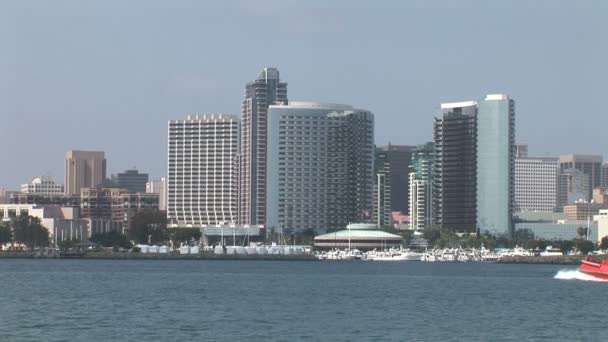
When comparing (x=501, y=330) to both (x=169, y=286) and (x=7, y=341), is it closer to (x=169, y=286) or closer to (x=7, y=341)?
(x=7, y=341)

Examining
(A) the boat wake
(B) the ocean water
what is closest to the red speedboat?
(A) the boat wake

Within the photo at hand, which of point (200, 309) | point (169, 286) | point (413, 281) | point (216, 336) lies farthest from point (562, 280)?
point (216, 336)

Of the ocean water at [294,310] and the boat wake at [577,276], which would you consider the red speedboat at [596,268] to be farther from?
the ocean water at [294,310]

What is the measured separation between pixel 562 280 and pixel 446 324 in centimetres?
7905

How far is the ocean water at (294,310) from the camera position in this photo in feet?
271

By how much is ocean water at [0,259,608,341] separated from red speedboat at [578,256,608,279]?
4.90 ft

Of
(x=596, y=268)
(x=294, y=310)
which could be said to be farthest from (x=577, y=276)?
(x=294, y=310)

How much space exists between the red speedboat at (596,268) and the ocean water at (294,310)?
1.49 meters

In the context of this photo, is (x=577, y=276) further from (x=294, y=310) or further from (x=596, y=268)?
(x=294, y=310)

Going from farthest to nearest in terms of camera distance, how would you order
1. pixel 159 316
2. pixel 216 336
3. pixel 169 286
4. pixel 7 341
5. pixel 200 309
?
pixel 169 286 < pixel 200 309 < pixel 159 316 < pixel 216 336 < pixel 7 341

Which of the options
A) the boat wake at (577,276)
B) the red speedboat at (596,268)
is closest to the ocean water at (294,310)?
the red speedboat at (596,268)

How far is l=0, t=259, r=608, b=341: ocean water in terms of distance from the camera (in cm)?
8269

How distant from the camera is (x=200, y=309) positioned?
330 feet

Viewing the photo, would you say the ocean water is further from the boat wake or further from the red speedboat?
the boat wake
